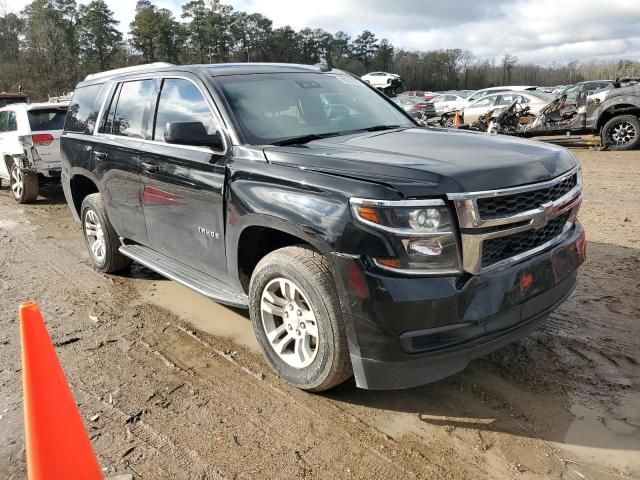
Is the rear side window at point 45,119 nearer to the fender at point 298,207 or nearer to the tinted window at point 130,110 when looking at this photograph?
the tinted window at point 130,110

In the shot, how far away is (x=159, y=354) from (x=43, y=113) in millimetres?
8023

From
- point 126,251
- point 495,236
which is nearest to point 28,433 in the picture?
point 495,236

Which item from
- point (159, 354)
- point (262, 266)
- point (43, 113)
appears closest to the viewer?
point (262, 266)

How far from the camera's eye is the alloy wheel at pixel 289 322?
303 centimetres

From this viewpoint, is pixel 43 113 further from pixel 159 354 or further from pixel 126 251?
pixel 159 354

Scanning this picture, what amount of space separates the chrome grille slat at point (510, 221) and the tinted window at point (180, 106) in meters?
1.85

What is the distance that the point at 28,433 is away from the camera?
2129 millimetres

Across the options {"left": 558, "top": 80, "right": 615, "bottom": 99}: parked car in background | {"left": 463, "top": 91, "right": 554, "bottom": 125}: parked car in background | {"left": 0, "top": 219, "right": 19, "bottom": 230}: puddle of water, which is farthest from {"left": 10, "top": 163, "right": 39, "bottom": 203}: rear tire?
{"left": 558, "top": 80, "right": 615, "bottom": 99}: parked car in background

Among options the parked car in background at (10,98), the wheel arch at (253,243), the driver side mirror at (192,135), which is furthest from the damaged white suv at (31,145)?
the parked car in background at (10,98)

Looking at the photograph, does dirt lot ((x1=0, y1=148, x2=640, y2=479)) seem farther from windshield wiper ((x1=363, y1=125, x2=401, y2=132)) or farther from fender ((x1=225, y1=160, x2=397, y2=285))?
windshield wiper ((x1=363, y1=125, x2=401, y2=132))

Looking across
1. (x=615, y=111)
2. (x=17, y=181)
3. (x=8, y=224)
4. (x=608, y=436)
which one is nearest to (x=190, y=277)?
(x=608, y=436)

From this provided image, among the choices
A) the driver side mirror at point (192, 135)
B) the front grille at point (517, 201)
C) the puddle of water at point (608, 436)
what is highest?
the driver side mirror at point (192, 135)

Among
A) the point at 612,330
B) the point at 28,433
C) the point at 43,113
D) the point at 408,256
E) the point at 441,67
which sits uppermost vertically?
the point at 441,67

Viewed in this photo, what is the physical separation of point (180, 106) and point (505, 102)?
47.5 feet
